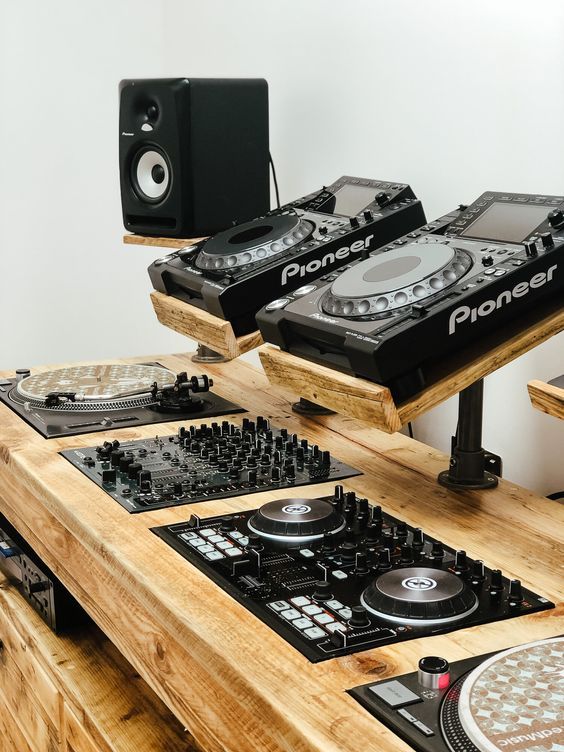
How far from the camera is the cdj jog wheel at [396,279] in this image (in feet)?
4.27

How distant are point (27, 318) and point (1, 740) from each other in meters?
1.69

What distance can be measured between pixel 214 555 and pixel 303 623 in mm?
215

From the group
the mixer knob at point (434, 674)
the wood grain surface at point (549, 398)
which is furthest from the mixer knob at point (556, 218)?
the mixer knob at point (434, 674)

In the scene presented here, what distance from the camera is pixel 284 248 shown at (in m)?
1.73

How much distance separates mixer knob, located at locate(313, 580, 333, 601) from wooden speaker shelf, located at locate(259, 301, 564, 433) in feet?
0.70

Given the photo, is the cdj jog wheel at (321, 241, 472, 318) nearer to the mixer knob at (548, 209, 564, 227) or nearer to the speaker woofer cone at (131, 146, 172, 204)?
the mixer knob at (548, 209, 564, 227)

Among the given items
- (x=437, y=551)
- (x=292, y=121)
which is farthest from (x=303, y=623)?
(x=292, y=121)

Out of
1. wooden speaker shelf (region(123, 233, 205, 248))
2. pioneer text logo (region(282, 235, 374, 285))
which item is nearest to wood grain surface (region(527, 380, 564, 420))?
pioneer text logo (region(282, 235, 374, 285))

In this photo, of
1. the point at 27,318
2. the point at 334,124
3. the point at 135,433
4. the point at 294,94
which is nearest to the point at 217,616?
the point at 135,433

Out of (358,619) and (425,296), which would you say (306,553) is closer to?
(358,619)

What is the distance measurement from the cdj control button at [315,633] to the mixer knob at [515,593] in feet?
0.71

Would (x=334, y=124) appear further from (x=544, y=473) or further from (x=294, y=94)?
(x=544, y=473)

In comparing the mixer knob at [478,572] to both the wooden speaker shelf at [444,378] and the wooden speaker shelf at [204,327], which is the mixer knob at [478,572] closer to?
the wooden speaker shelf at [444,378]

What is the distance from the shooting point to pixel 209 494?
150 cm
